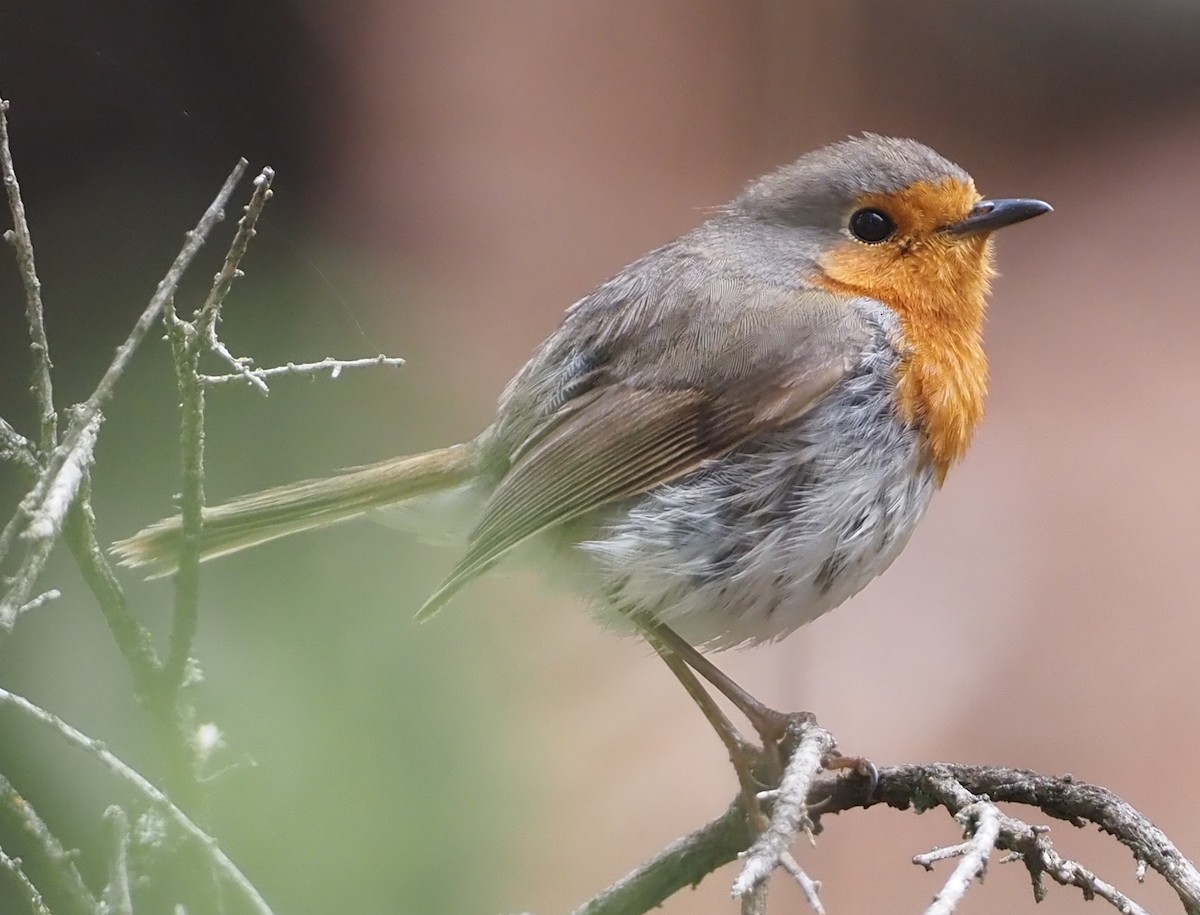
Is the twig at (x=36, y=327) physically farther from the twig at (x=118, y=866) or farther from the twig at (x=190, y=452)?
the twig at (x=118, y=866)

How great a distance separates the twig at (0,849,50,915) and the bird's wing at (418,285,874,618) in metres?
0.54

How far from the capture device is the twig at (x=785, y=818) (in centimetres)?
74

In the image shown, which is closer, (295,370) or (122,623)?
(122,623)

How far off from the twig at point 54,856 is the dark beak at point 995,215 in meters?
Answer: 1.20

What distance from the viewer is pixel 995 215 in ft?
4.59

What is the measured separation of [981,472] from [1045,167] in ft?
2.40

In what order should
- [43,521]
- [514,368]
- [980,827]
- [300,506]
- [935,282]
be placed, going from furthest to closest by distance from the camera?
[514,368]
[935,282]
[300,506]
[980,827]
[43,521]

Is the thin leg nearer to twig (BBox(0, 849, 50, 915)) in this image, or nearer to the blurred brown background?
the blurred brown background

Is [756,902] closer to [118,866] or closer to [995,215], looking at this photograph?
[118,866]

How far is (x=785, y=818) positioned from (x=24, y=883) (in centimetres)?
57

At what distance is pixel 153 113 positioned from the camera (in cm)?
123

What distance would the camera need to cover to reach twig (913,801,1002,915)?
77 cm

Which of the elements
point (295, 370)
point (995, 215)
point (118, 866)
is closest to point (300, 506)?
point (295, 370)

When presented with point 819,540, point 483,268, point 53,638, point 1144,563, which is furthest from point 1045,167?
point 53,638
